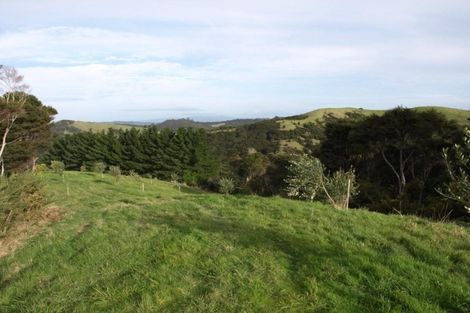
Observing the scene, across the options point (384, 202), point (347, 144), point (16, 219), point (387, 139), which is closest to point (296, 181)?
point (16, 219)

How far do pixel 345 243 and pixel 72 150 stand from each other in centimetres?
7818

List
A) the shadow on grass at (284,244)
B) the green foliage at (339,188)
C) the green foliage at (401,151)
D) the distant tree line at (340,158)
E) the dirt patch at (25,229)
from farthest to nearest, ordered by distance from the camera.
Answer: the green foliage at (401,151), the distant tree line at (340,158), the green foliage at (339,188), the dirt patch at (25,229), the shadow on grass at (284,244)

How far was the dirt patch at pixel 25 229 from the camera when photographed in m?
12.0

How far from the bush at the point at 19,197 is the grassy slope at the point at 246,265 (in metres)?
1.18

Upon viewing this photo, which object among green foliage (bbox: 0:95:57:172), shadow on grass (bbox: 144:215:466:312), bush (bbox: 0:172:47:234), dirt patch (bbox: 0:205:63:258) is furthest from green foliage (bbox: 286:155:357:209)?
green foliage (bbox: 0:95:57:172)

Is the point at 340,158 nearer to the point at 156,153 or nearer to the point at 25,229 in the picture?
the point at 156,153

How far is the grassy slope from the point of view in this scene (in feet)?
22.2

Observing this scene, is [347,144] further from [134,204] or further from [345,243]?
[345,243]

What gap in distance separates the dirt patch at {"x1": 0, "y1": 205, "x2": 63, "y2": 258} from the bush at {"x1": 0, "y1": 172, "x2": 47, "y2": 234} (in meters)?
0.21

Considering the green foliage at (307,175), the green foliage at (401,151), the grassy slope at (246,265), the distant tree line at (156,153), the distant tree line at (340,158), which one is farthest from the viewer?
the distant tree line at (156,153)

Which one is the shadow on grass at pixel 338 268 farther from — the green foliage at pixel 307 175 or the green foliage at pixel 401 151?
the green foliage at pixel 401 151

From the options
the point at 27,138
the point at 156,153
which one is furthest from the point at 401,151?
the point at 156,153

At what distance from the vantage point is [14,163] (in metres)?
44.8

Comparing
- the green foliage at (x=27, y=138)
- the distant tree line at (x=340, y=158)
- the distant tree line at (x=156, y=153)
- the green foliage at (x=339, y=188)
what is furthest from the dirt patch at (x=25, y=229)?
the distant tree line at (x=156, y=153)
